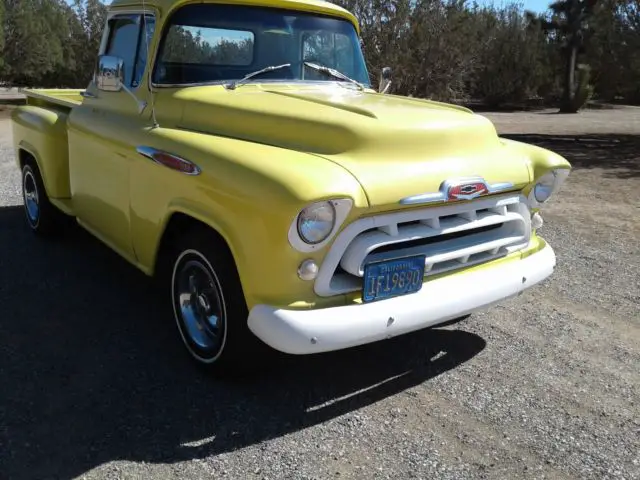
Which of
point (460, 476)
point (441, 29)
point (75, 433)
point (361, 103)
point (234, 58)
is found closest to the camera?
point (460, 476)

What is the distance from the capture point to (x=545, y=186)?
142 inches

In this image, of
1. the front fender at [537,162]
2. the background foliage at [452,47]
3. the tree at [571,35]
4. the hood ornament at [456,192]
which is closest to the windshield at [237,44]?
the front fender at [537,162]

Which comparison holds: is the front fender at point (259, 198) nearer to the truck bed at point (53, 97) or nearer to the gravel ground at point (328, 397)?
the gravel ground at point (328, 397)

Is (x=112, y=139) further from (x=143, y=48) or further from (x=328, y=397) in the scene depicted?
(x=328, y=397)

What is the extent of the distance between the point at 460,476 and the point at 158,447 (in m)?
1.27

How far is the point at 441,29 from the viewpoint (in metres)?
16.8

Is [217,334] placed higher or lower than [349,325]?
lower

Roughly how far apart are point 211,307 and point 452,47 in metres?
15.6

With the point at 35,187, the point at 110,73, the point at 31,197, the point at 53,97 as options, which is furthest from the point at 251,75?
the point at 31,197

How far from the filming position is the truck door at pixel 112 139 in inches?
150

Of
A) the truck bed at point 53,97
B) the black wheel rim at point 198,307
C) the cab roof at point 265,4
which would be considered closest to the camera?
the black wheel rim at point 198,307

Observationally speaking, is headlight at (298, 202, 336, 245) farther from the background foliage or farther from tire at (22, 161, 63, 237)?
the background foliage

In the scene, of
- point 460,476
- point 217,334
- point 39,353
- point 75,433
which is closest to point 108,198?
point 39,353

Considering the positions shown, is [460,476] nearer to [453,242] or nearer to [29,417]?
[453,242]
